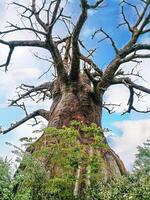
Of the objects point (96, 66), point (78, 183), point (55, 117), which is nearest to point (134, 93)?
point (96, 66)

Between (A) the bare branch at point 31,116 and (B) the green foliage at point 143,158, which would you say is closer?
(B) the green foliage at point 143,158

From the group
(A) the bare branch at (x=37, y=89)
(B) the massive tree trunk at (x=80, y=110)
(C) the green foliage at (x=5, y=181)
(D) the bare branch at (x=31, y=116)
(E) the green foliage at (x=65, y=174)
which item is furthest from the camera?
(A) the bare branch at (x=37, y=89)

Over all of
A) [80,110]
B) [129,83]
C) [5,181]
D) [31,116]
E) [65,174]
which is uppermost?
[129,83]

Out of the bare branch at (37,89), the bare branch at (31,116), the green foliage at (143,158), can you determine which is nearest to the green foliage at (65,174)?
the green foliage at (143,158)

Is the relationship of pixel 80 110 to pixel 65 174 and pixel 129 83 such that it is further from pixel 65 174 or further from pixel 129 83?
pixel 65 174

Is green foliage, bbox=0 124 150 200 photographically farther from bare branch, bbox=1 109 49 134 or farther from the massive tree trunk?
bare branch, bbox=1 109 49 134

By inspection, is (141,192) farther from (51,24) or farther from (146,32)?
(146,32)

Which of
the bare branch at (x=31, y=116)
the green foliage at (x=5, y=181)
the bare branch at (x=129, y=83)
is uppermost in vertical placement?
the bare branch at (x=129, y=83)

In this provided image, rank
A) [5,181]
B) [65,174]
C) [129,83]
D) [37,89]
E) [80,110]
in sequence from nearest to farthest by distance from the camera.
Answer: [5,181]
[65,174]
[80,110]
[129,83]
[37,89]

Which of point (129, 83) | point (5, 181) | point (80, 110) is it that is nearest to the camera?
point (5, 181)

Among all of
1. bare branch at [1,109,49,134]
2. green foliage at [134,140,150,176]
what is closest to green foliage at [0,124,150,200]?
green foliage at [134,140,150,176]

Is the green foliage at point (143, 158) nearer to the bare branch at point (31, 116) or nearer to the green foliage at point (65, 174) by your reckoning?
the green foliage at point (65, 174)

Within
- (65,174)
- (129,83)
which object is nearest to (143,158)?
(65,174)

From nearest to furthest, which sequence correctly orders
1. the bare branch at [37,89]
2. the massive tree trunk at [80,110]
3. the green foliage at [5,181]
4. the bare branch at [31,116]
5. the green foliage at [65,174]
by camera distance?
the green foliage at [5,181] → the green foliage at [65,174] → the massive tree trunk at [80,110] → the bare branch at [31,116] → the bare branch at [37,89]
